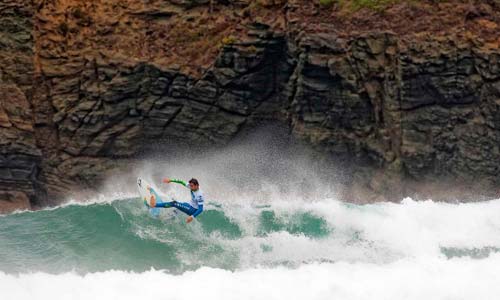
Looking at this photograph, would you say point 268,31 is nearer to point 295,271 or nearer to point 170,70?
point 170,70

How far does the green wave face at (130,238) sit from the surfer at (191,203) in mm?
611

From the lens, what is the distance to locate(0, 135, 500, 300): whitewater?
14.7 meters

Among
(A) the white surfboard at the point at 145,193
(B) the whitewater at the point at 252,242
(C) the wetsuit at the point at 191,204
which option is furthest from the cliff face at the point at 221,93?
(C) the wetsuit at the point at 191,204

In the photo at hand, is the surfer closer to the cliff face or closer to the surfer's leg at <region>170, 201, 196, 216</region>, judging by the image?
the surfer's leg at <region>170, 201, 196, 216</region>

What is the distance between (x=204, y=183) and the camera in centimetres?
2195

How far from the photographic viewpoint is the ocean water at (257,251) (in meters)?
14.6

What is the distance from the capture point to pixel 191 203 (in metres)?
17.5

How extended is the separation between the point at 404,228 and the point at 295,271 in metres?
4.05

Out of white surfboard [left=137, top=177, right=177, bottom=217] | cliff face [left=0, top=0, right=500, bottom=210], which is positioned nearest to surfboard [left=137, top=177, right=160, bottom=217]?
white surfboard [left=137, top=177, right=177, bottom=217]

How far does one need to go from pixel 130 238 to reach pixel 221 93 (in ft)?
18.7

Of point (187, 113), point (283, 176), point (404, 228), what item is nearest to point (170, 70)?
point (187, 113)

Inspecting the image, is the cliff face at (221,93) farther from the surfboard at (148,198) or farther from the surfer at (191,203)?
the surfer at (191,203)

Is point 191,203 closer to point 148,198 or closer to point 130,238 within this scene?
point 148,198

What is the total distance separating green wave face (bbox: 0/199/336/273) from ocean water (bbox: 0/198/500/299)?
3cm
